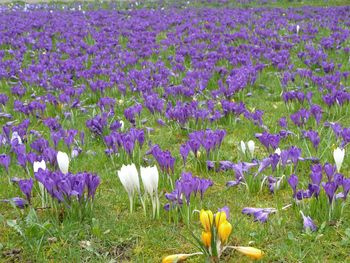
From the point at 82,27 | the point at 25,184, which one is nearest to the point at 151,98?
the point at 25,184

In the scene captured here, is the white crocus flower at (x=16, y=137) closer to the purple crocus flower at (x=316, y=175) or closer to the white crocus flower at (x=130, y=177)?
the white crocus flower at (x=130, y=177)

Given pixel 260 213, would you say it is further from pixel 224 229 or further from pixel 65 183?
pixel 65 183

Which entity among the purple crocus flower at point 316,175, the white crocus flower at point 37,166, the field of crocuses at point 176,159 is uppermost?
the white crocus flower at point 37,166

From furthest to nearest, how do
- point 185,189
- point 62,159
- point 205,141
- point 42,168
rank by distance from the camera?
point 205,141 → point 62,159 → point 42,168 → point 185,189

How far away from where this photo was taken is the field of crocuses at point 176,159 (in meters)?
3.96

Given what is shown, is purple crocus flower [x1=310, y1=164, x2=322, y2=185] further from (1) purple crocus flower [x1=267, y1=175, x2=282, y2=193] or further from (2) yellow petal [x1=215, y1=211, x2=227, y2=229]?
(2) yellow petal [x1=215, y1=211, x2=227, y2=229]

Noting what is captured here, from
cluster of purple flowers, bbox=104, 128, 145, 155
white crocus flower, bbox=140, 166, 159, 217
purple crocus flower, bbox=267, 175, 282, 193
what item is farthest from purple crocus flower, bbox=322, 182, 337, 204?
cluster of purple flowers, bbox=104, 128, 145, 155

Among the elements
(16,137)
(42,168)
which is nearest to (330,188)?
(42,168)

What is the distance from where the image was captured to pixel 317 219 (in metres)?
4.14

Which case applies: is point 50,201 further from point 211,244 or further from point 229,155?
point 229,155

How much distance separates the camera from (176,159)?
5.73 meters

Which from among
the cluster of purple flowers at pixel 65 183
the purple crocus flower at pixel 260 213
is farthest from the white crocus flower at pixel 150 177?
the purple crocus flower at pixel 260 213

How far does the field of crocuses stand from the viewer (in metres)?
3.96

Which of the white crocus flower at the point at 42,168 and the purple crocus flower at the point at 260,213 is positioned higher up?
the white crocus flower at the point at 42,168
